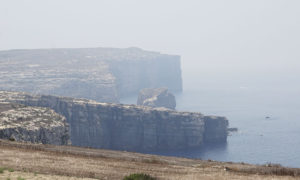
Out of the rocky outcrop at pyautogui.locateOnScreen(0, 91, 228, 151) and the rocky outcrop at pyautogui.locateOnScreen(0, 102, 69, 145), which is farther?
the rocky outcrop at pyautogui.locateOnScreen(0, 91, 228, 151)

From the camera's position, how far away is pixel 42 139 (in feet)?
333

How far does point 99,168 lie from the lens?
36250 mm

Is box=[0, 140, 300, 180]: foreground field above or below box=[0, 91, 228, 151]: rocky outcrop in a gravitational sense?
above

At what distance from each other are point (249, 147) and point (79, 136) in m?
75.3

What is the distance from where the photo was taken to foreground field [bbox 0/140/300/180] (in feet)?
108

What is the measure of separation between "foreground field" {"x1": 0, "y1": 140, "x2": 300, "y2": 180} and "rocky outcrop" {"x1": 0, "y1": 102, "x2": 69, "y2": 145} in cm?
4489

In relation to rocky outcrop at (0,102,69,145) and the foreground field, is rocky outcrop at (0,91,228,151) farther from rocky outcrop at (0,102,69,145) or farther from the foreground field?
the foreground field

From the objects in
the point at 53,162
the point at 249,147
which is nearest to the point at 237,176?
the point at 53,162

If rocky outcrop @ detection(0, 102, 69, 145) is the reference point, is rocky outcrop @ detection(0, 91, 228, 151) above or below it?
below

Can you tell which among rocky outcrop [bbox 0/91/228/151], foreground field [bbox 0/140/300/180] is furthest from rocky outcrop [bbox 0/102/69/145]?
rocky outcrop [bbox 0/91/228/151]

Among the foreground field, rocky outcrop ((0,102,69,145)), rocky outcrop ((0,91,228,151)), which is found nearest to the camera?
the foreground field

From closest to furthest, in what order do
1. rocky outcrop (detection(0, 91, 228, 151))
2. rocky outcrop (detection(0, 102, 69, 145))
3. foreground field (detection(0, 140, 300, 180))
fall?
foreground field (detection(0, 140, 300, 180)) < rocky outcrop (detection(0, 102, 69, 145)) < rocky outcrop (detection(0, 91, 228, 151))

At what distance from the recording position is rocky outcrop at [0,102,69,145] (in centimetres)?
9156

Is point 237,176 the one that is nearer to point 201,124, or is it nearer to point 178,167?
point 178,167
